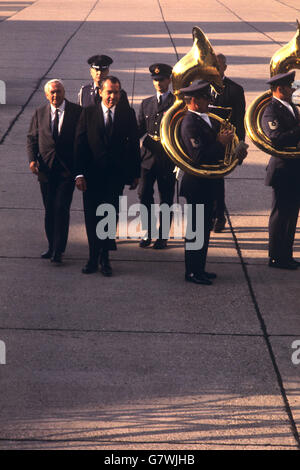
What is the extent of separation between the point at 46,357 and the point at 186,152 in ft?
8.52

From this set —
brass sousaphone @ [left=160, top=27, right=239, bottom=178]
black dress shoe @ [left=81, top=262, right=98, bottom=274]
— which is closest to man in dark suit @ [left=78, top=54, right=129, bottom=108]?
brass sousaphone @ [left=160, top=27, right=239, bottom=178]

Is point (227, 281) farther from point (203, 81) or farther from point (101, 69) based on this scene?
point (101, 69)

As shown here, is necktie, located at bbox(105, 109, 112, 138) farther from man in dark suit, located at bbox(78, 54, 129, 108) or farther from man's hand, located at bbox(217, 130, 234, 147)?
man's hand, located at bbox(217, 130, 234, 147)

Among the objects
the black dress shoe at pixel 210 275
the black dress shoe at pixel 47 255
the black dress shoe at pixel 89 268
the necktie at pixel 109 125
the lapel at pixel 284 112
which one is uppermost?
the lapel at pixel 284 112

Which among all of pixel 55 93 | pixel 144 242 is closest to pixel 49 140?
pixel 55 93

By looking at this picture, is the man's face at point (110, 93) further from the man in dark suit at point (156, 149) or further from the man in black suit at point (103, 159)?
the man in dark suit at point (156, 149)

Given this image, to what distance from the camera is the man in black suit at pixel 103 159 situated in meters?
8.32

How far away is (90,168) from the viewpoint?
840 centimetres

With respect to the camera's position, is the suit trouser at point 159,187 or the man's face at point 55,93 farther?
the suit trouser at point 159,187

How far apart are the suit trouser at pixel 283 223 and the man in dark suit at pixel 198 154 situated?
88 cm

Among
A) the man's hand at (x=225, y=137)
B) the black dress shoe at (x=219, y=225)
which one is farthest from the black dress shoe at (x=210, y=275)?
the black dress shoe at (x=219, y=225)

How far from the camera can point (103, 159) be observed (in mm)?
8352

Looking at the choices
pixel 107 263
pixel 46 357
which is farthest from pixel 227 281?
pixel 46 357

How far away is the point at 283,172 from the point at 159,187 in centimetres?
147
